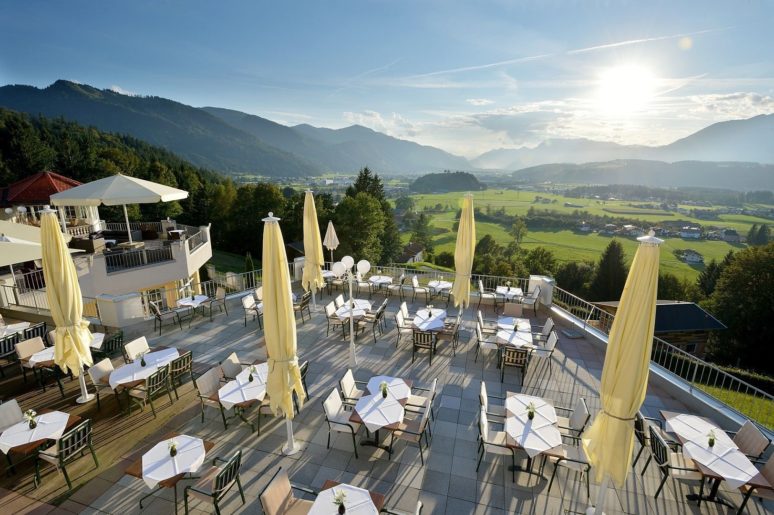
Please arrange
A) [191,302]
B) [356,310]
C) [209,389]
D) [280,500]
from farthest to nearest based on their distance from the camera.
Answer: [191,302]
[356,310]
[209,389]
[280,500]

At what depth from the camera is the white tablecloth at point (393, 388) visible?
21.7 ft

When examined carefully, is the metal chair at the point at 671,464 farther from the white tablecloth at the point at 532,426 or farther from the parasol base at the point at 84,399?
the parasol base at the point at 84,399

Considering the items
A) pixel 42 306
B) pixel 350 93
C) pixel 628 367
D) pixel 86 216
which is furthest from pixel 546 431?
pixel 350 93

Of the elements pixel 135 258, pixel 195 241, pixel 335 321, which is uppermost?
pixel 195 241

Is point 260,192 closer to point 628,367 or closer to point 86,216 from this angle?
point 86,216

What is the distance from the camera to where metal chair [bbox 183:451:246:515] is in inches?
188

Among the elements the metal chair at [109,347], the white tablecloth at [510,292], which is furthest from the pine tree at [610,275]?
the metal chair at [109,347]

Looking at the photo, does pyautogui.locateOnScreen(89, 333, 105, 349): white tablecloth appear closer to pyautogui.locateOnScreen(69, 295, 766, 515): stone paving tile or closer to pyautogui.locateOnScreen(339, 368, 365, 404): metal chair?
pyautogui.locateOnScreen(69, 295, 766, 515): stone paving tile

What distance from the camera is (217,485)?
187 inches

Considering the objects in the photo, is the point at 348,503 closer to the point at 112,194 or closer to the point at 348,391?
the point at 348,391

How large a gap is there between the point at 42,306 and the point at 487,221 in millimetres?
114462

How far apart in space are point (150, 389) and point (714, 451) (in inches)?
407

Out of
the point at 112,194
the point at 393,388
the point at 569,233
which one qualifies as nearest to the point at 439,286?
the point at 393,388

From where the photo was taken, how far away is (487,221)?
380 ft
